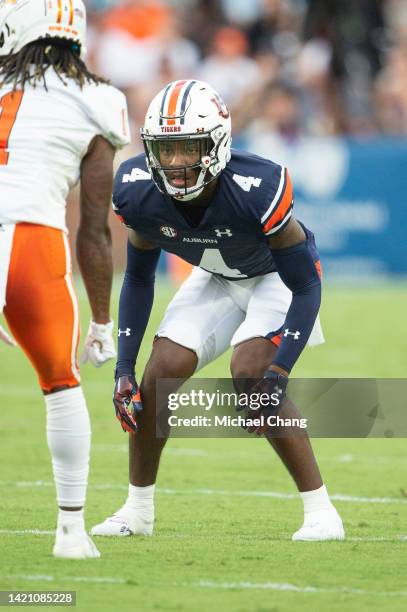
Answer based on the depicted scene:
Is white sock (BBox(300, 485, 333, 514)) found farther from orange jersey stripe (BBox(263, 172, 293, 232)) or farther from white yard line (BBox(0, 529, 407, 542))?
orange jersey stripe (BBox(263, 172, 293, 232))

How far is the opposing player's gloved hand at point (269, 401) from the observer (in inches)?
201

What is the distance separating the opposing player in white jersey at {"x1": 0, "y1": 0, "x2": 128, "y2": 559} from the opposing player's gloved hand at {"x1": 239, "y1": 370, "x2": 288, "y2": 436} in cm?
59

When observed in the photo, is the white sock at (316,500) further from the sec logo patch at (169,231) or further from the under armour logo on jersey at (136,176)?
the under armour logo on jersey at (136,176)

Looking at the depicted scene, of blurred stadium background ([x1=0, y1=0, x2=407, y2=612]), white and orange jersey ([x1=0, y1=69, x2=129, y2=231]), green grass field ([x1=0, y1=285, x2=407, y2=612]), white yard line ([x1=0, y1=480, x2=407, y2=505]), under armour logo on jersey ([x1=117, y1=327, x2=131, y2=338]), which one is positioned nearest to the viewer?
green grass field ([x1=0, y1=285, x2=407, y2=612])

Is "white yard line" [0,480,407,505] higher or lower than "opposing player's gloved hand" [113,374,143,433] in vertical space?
lower

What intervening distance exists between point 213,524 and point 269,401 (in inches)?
34.4

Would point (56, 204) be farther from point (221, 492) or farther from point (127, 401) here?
point (221, 492)

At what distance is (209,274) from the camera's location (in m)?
5.81

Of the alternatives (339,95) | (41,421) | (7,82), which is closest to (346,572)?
(7,82)

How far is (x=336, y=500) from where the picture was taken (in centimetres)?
646

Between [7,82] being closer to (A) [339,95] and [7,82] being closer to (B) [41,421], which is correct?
(B) [41,421]

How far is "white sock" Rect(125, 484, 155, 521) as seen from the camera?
5.45m

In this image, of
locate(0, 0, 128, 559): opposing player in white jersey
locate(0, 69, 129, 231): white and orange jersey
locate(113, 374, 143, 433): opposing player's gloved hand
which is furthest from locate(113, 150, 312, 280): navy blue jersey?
locate(113, 374, 143, 433): opposing player's gloved hand

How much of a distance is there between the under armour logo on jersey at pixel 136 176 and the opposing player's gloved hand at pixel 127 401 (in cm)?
80
